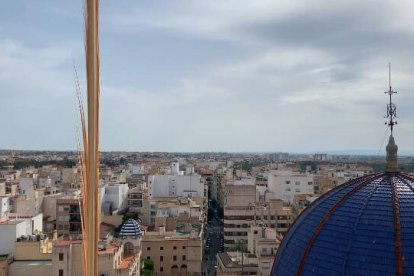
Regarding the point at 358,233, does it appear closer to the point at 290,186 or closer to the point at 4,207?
the point at 4,207

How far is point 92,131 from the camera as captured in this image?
10.0 ft

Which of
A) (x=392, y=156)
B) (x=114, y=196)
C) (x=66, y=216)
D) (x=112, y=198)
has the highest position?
(x=392, y=156)

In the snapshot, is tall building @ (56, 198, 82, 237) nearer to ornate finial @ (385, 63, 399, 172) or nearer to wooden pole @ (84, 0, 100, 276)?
ornate finial @ (385, 63, 399, 172)

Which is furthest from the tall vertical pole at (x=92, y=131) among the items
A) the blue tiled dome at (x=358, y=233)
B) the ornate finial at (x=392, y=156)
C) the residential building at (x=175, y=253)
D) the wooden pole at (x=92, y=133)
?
the residential building at (x=175, y=253)

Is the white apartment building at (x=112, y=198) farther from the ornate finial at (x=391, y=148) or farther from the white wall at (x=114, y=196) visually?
the ornate finial at (x=391, y=148)

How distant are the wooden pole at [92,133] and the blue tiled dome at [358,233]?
9317 mm

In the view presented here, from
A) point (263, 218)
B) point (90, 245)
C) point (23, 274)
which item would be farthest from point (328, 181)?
point (90, 245)

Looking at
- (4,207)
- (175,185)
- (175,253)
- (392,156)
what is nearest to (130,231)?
(175,253)

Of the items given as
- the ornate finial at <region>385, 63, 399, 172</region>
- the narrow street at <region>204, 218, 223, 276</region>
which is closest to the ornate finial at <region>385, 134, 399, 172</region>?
the ornate finial at <region>385, 63, 399, 172</region>

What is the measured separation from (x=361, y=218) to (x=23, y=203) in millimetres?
36982

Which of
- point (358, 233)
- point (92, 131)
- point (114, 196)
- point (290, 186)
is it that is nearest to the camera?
point (92, 131)

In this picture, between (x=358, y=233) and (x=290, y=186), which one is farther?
(x=290, y=186)

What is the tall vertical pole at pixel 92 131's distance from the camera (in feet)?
9.87

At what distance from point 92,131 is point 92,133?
0.01 m
